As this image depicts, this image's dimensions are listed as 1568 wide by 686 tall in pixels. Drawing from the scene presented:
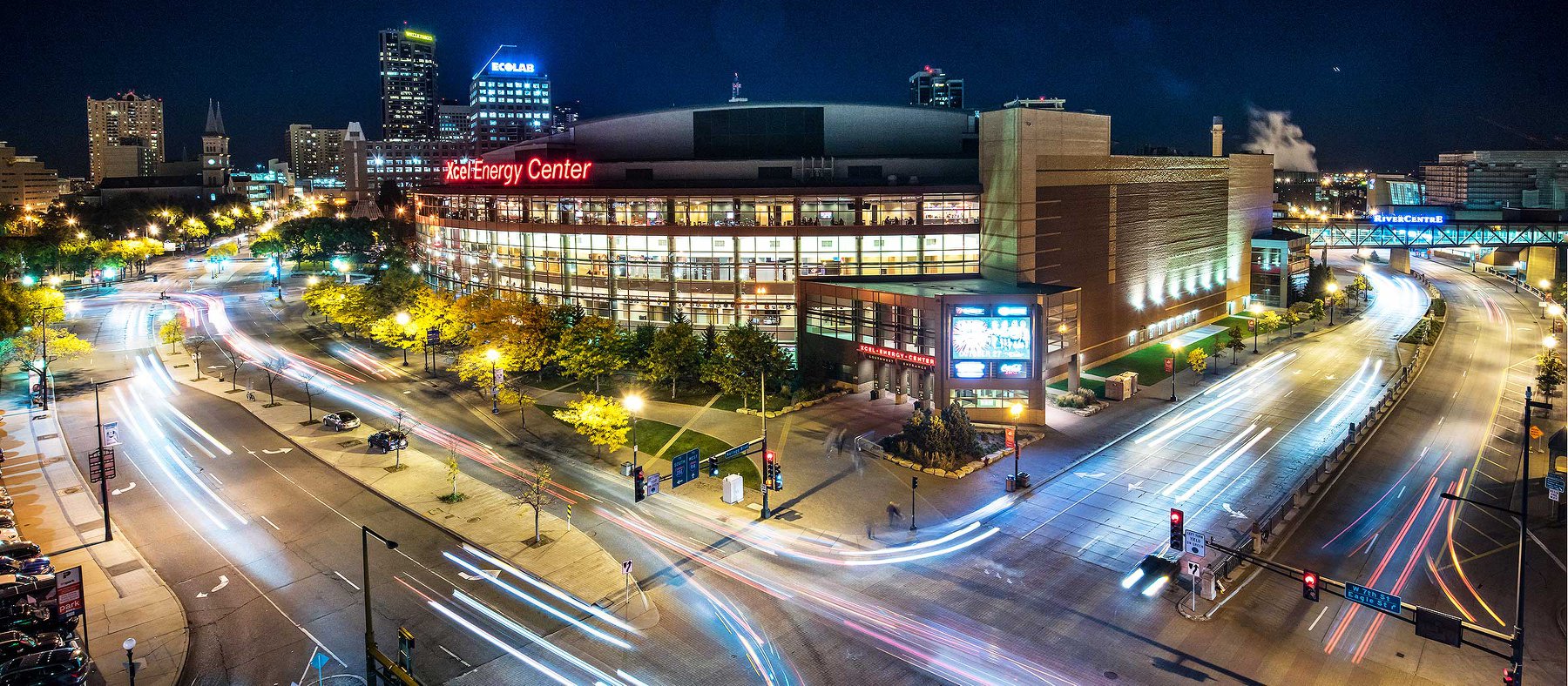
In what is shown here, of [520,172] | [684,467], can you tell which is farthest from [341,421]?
[520,172]

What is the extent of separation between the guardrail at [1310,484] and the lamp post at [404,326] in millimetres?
64006

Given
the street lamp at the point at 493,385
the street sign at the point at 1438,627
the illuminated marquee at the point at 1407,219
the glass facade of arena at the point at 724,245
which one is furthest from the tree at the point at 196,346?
the illuminated marquee at the point at 1407,219

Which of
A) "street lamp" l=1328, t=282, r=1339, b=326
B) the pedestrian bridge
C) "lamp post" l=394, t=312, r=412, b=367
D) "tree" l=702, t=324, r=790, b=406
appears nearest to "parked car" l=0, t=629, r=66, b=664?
"tree" l=702, t=324, r=790, b=406

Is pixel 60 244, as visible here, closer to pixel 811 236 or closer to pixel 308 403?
pixel 308 403

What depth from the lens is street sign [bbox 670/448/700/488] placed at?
46.7m

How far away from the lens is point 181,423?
65.6m

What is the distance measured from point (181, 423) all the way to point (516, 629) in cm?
4477

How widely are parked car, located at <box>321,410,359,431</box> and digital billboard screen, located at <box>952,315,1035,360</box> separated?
40.7 metres

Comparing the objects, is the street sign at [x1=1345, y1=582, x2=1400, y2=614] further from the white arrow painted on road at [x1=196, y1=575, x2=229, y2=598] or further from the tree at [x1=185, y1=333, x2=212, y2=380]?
the tree at [x1=185, y1=333, x2=212, y2=380]

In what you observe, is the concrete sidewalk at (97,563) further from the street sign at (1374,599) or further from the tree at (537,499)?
the street sign at (1374,599)

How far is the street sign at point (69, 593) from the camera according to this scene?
3275 centimetres

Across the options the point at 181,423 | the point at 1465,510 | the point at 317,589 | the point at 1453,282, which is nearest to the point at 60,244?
the point at 181,423

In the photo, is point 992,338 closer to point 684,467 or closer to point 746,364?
point 746,364

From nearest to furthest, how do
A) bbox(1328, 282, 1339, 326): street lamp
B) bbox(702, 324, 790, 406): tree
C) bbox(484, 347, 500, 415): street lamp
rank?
bbox(484, 347, 500, 415): street lamp
bbox(702, 324, 790, 406): tree
bbox(1328, 282, 1339, 326): street lamp
